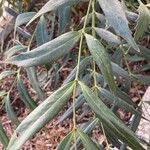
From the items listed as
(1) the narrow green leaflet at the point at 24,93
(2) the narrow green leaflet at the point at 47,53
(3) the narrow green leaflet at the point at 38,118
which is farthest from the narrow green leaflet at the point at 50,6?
(1) the narrow green leaflet at the point at 24,93

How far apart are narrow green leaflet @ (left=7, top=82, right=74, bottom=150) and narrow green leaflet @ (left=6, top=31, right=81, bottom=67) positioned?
0.27 feet

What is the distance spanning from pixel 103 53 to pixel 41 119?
0.52ft

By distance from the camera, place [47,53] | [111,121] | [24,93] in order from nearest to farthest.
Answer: [111,121] < [47,53] < [24,93]

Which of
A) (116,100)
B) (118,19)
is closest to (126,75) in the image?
(116,100)

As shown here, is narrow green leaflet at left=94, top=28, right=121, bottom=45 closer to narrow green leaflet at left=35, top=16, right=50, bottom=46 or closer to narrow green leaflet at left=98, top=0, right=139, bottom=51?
narrow green leaflet at left=98, top=0, right=139, bottom=51

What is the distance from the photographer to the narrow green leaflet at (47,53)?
87 cm

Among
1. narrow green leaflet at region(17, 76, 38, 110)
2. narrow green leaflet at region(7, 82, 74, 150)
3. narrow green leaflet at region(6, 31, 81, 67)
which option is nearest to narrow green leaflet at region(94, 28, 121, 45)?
narrow green leaflet at region(6, 31, 81, 67)

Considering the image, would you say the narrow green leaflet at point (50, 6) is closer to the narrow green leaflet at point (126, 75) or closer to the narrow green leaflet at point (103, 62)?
the narrow green leaflet at point (103, 62)

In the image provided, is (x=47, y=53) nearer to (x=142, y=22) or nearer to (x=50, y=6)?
(x=50, y=6)

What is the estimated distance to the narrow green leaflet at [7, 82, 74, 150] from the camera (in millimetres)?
797

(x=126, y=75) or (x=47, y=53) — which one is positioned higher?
(x=47, y=53)

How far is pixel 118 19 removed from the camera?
2.82 feet

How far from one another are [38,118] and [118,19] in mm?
224

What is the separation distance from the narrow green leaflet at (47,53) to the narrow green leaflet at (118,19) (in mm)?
79
